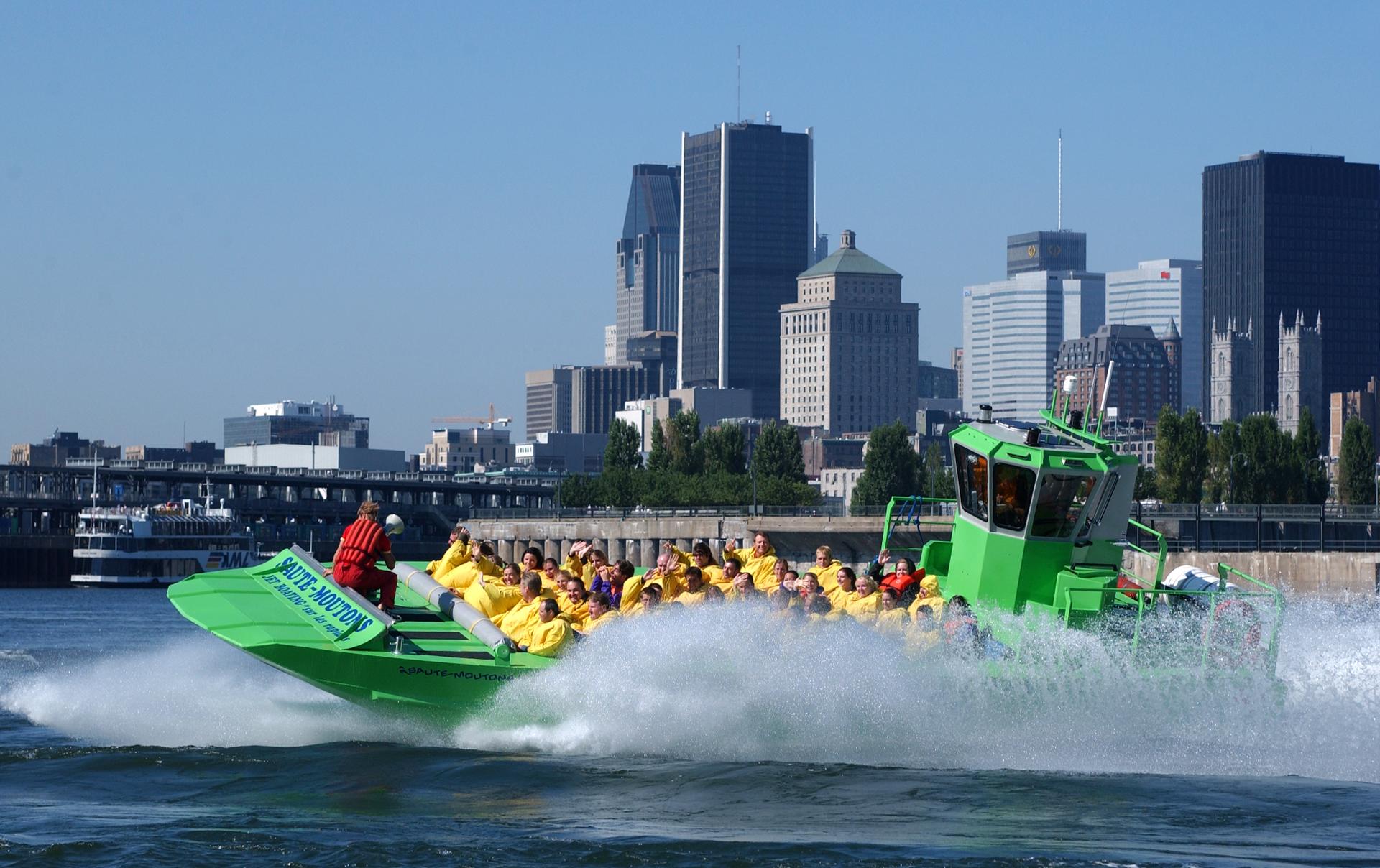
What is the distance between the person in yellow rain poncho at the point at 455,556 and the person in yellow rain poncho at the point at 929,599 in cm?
667

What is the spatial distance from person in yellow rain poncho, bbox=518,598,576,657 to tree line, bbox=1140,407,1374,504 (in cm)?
9364

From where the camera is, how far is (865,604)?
22.3m

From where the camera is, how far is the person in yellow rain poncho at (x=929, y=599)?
22.2 metres

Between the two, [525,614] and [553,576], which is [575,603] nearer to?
[525,614]

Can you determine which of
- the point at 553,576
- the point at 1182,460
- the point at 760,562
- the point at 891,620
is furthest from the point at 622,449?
the point at 891,620

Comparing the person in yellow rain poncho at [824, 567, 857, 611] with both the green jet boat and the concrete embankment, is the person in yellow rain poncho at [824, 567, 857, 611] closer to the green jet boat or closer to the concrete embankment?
the green jet boat

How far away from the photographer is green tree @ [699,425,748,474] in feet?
461

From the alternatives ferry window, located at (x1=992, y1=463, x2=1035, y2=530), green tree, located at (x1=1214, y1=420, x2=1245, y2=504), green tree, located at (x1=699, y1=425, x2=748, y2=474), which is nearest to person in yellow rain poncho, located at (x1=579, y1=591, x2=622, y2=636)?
ferry window, located at (x1=992, y1=463, x2=1035, y2=530)

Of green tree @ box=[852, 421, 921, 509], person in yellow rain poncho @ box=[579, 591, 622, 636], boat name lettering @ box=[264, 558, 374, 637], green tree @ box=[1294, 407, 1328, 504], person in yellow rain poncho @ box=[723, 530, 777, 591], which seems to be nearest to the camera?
person in yellow rain poncho @ box=[579, 591, 622, 636]

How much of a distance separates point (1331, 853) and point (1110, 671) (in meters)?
4.52

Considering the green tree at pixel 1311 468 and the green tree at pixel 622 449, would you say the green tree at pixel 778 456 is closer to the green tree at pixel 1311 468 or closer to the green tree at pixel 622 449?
the green tree at pixel 622 449

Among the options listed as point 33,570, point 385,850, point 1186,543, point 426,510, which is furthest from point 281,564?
point 426,510

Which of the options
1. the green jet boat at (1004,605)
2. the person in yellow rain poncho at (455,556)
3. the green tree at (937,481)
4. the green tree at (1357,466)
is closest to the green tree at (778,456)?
the green tree at (937,481)

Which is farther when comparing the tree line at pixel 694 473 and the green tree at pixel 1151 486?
the tree line at pixel 694 473
